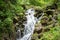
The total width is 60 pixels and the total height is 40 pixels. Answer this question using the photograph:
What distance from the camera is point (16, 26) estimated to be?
1322cm

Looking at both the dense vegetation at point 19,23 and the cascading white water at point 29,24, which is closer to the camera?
the dense vegetation at point 19,23

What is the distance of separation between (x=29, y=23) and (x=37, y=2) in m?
6.89

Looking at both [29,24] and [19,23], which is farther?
[29,24]

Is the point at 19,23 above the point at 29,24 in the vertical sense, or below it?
above

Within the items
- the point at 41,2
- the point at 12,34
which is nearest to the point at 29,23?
the point at 12,34

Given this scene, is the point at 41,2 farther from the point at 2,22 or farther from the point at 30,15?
the point at 2,22

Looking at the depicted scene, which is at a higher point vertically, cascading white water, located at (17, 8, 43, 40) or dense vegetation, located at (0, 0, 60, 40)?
dense vegetation, located at (0, 0, 60, 40)

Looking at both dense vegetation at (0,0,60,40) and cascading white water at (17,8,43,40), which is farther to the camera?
cascading white water at (17,8,43,40)

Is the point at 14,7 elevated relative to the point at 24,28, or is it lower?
elevated

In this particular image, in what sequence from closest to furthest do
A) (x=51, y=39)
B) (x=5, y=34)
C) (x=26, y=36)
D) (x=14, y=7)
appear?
(x=51, y=39)
(x=5, y=34)
(x=26, y=36)
(x=14, y=7)

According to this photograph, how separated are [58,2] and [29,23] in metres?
3.49

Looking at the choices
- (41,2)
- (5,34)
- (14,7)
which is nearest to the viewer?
(5,34)

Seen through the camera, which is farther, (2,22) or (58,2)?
(58,2)

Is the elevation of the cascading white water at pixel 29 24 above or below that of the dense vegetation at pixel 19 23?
below
